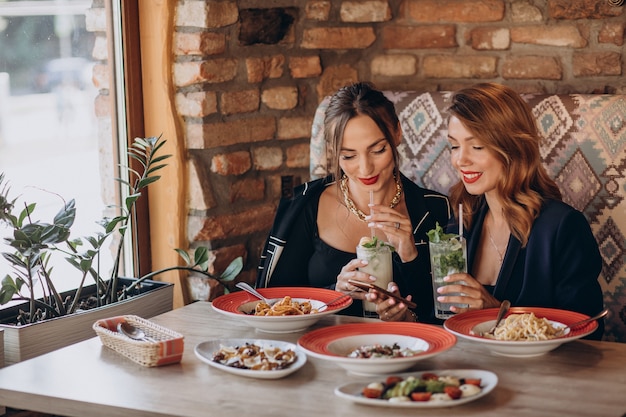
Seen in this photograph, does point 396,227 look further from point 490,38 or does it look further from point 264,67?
point 490,38

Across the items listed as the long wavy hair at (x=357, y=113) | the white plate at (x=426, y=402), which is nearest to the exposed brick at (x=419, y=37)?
the long wavy hair at (x=357, y=113)

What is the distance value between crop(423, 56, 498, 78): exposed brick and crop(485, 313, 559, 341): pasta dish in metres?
1.47

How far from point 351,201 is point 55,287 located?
92 cm

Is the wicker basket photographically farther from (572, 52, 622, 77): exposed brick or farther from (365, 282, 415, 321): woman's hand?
(572, 52, 622, 77): exposed brick

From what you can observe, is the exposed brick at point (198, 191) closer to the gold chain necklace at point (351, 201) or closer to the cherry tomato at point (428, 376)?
the gold chain necklace at point (351, 201)

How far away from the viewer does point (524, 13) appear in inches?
121

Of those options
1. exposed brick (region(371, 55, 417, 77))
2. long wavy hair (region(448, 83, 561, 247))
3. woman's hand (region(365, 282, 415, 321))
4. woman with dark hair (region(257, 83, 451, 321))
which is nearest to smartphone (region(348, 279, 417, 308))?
→ woman's hand (region(365, 282, 415, 321))

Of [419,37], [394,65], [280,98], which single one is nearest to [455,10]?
[419,37]

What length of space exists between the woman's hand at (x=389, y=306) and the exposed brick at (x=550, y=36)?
1231 millimetres

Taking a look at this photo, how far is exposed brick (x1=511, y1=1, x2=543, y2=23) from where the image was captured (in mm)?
3059

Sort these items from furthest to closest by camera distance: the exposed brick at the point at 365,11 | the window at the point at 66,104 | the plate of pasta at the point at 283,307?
the exposed brick at the point at 365,11 → the window at the point at 66,104 → the plate of pasta at the point at 283,307

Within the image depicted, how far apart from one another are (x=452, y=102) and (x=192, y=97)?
91 cm

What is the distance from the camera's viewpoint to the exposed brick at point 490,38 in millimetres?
3125

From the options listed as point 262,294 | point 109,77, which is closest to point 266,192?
Answer: point 109,77
